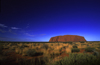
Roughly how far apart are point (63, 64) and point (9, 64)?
3880mm

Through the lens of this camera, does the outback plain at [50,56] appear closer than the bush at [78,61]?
No

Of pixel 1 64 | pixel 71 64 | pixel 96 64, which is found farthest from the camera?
pixel 1 64

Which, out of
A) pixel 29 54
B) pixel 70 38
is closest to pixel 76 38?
pixel 70 38

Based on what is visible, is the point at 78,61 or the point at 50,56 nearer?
the point at 78,61

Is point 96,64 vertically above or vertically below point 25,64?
above

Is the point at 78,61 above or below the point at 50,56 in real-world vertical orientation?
above

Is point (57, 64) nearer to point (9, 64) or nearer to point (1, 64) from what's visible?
point (9, 64)

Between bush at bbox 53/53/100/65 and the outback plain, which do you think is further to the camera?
the outback plain

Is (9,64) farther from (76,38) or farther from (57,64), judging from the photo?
(76,38)

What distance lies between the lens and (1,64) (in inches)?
148

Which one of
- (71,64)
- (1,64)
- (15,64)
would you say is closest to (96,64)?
(71,64)

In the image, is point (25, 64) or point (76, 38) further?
point (76, 38)

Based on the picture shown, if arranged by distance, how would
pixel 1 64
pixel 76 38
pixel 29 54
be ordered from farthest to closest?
pixel 76 38, pixel 29 54, pixel 1 64

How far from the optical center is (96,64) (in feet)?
9.78
